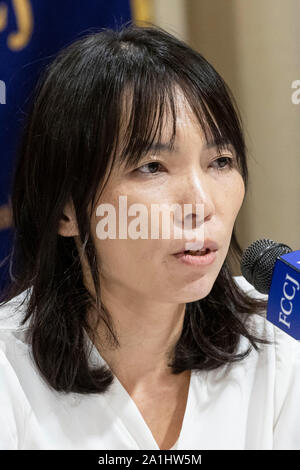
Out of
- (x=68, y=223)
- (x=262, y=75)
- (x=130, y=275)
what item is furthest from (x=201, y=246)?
(x=262, y=75)

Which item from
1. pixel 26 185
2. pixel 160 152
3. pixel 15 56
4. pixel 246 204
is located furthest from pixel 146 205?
pixel 246 204

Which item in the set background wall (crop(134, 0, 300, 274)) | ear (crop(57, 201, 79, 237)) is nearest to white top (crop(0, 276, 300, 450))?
ear (crop(57, 201, 79, 237))

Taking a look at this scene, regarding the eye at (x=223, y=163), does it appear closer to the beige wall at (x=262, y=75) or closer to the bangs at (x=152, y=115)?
the bangs at (x=152, y=115)

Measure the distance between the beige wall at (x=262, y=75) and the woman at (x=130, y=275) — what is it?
2.03ft

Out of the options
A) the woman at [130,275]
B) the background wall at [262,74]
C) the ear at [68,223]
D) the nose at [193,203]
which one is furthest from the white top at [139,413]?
the background wall at [262,74]

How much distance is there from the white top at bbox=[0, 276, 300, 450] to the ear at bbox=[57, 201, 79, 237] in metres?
0.18

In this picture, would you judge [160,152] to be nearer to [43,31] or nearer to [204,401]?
[204,401]

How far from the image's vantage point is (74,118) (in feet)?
3.52

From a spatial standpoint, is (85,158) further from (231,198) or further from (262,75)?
(262,75)

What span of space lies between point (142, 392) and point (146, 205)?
337mm

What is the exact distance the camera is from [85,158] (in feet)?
3.49

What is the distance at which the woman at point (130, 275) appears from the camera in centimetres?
104

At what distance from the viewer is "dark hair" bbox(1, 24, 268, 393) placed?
3.46 feet

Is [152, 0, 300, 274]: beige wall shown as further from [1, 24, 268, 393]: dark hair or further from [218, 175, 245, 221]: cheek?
[218, 175, 245, 221]: cheek
